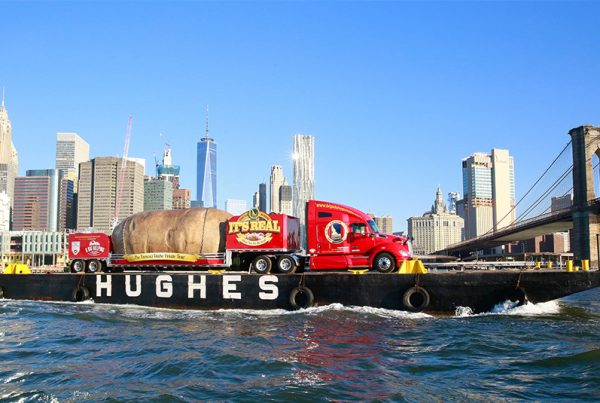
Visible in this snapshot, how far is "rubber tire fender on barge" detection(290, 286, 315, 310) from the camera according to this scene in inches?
871

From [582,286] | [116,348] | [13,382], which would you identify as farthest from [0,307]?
[582,286]

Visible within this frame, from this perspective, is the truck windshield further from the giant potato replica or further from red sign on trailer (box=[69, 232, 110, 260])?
red sign on trailer (box=[69, 232, 110, 260])

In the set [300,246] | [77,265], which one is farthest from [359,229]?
[77,265]

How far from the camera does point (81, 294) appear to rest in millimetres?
26469

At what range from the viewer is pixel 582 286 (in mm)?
19750

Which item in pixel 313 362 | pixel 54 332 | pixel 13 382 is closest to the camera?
pixel 13 382

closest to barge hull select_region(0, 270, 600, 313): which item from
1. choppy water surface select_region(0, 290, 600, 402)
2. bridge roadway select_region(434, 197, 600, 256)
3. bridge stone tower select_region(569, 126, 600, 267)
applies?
choppy water surface select_region(0, 290, 600, 402)

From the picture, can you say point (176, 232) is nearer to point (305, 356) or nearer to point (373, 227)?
point (373, 227)

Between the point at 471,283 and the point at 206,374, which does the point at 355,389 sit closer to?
the point at 206,374

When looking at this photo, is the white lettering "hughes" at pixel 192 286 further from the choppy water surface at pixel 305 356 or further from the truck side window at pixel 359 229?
the truck side window at pixel 359 229

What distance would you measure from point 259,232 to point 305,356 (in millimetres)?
10688

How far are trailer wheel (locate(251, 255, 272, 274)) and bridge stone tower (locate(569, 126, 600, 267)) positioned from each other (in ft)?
221

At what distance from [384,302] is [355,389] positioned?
1077cm

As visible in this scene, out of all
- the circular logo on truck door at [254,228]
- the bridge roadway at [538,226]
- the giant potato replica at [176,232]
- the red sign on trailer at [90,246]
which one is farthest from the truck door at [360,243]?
the bridge roadway at [538,226]
